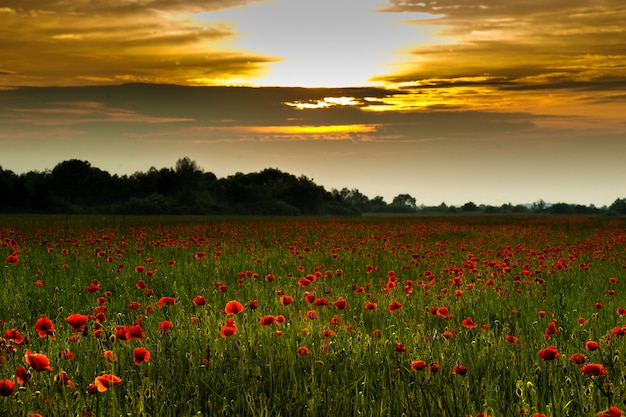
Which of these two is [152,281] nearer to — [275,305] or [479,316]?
[275,305]

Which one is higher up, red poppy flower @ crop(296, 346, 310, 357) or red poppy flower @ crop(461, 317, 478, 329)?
red poppy flower @ crop(461, 317, 478, 329)

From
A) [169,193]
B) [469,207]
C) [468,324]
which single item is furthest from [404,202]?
[468,324]

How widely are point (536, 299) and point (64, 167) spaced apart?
327 ft

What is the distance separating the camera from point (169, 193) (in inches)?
3223

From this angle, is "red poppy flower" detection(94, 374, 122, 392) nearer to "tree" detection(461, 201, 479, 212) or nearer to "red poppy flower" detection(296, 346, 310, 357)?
"red poppy flower" detection(296, 346, 310, 357)

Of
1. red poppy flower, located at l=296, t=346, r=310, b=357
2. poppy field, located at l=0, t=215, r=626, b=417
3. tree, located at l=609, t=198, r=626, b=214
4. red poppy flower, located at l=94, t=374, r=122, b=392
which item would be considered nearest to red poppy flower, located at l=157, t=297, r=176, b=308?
poppy field, located at l=0, t=215, r=626, b=417

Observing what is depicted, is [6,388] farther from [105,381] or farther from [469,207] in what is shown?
[469,207]

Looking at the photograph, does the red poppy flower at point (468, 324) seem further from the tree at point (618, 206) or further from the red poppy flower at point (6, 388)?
the tree at point (618, 206)

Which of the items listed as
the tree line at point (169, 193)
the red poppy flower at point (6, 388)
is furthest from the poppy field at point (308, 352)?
the tree line at point (169, 193)

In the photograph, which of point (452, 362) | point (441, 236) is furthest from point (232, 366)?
point (441, 236)

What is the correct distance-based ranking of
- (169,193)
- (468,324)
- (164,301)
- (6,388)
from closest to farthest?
(6,388) < (468,324) < (164,301) < (169,193)

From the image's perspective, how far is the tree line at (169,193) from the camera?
70312mm

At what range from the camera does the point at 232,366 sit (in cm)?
447

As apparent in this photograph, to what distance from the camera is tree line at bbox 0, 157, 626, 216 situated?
70.3m
